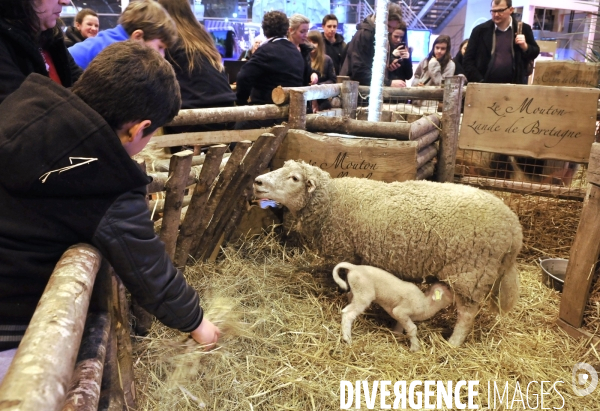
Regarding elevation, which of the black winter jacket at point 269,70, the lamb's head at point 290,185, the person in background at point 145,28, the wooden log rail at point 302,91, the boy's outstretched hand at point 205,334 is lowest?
the boy's outstretched hand at point 205,334

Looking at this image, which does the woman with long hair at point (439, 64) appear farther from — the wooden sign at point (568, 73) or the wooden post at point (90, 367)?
the wooden post at point (90, 367)

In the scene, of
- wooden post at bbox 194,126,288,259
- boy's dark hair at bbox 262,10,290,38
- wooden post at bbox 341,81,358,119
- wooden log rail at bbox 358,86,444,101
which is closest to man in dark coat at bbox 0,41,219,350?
wooden post at bbox 194,126,288,259

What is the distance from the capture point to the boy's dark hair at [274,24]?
4477 mm

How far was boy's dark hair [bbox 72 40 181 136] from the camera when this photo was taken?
1.48 meters

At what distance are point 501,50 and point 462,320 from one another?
11.9 feet

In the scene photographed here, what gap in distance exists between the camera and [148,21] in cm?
298

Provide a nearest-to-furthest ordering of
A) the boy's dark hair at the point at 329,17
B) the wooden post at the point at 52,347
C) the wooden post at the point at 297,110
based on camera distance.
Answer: the wooden post at the point at 52,347 → the wooden post at the point at 297,110 → the boy's dark hair at the point at 329,17

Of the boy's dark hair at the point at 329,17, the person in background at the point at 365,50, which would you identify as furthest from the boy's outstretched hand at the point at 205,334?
the boy's dark hair at the point at 329,17

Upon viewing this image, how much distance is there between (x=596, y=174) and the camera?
2.67 metres

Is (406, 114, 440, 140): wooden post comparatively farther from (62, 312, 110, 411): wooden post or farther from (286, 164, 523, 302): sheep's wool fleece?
(62, 312, 110, 411): wooden post

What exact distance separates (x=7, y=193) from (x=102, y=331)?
53 centimetres

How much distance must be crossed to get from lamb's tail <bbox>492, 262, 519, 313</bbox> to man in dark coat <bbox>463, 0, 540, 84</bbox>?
3.14 meters

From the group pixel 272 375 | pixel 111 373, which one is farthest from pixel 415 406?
pixel 111 373

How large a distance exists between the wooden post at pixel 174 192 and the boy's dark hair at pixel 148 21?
89cm
